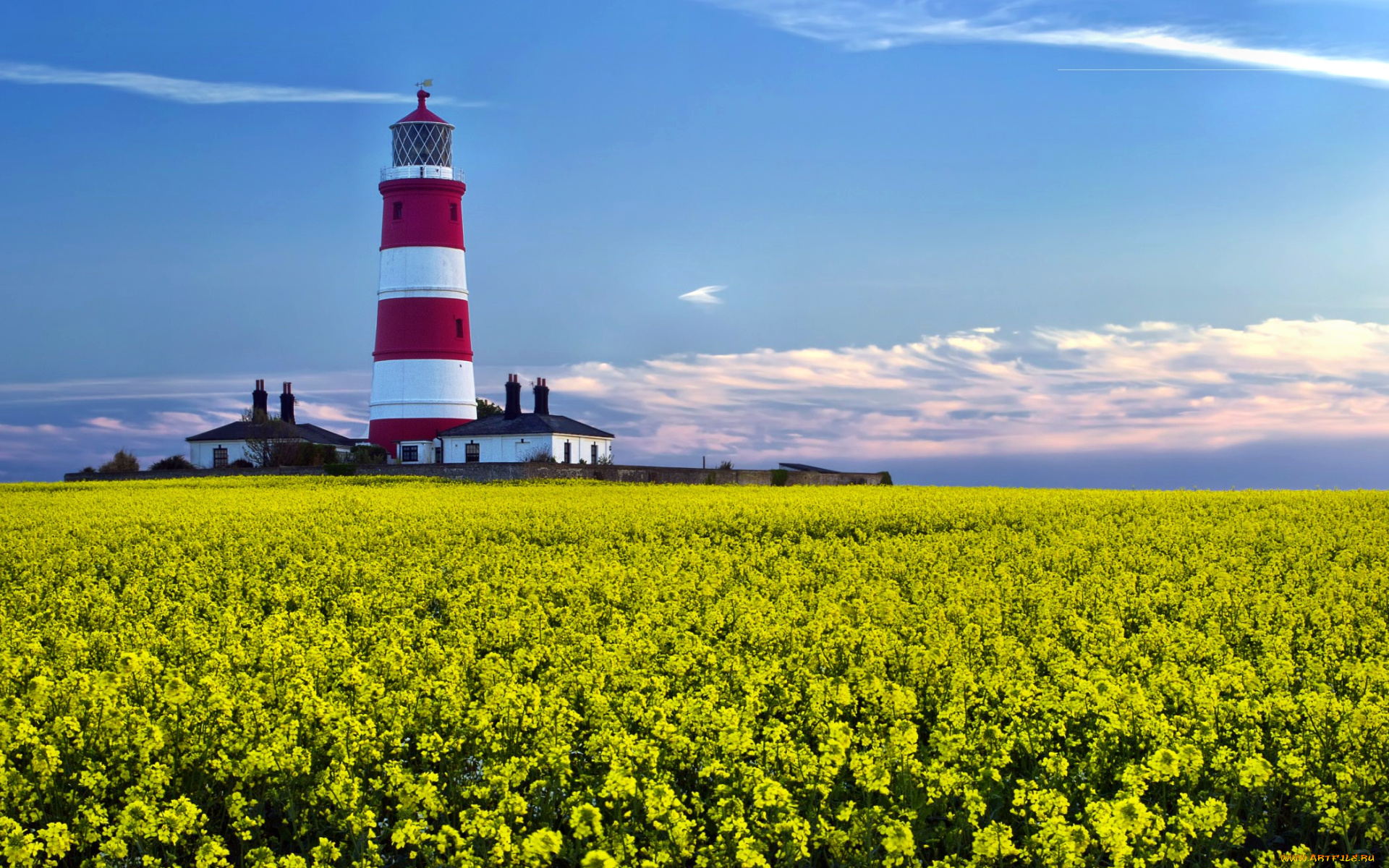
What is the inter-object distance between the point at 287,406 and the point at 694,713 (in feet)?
197

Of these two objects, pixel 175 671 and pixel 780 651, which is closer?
pixel 175 671

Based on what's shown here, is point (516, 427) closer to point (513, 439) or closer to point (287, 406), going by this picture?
point (513, 439)

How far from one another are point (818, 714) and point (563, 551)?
8675 mm

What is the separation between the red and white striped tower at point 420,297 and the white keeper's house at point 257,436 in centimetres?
741

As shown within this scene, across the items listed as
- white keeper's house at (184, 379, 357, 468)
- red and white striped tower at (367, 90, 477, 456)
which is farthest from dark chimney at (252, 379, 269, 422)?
red and white striped tower at (367, 90, 477, 456)

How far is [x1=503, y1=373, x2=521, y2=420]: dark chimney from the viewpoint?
55.3 meters

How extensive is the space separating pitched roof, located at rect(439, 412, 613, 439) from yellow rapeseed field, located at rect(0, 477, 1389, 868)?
37.7 m

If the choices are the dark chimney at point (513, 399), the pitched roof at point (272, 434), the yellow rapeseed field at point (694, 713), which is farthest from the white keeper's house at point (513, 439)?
the yellow rapeseed field at point (694, 713)

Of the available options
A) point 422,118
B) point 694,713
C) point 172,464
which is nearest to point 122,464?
point 172,464

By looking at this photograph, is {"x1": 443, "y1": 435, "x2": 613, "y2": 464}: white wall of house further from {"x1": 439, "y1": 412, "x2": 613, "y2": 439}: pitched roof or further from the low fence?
the low fence

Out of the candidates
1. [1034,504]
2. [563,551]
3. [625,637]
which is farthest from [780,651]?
[1034,504]

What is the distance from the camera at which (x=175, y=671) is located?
772 cm

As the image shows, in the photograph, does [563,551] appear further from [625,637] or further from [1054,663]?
[1054,663]

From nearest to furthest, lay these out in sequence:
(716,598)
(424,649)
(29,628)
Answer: (424,649), (29,628), (716,598)
